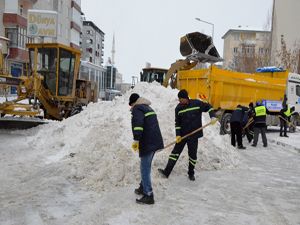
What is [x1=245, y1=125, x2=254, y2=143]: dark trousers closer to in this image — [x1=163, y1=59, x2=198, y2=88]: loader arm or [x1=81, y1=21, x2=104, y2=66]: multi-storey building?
[x1=163, y1=59, x2=198, y2=88]: loader arm

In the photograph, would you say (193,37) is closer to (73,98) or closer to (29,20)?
(73,98)

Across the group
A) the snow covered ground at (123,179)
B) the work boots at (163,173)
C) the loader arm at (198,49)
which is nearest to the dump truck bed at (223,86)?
the loader arm at (198,49)

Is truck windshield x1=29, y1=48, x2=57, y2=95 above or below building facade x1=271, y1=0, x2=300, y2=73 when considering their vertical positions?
below

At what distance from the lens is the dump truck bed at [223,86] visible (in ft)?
49.2

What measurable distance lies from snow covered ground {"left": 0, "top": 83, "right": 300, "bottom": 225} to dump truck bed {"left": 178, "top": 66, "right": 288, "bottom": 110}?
11.3ft

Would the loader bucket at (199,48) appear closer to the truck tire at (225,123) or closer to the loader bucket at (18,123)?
the truck tire at (225,123)

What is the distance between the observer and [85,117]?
11617 mm

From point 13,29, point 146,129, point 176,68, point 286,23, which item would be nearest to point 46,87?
point 176,68

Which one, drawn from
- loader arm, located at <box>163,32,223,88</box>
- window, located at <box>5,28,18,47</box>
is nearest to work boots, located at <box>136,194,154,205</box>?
loader arm, located at <box>163,32,223,88</box>

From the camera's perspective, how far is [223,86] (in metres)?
15.3

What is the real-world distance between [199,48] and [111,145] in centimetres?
809

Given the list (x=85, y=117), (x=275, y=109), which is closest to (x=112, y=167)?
(x=85, y=117)

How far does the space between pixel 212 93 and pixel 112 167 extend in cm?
834

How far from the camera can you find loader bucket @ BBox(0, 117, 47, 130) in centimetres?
1303
